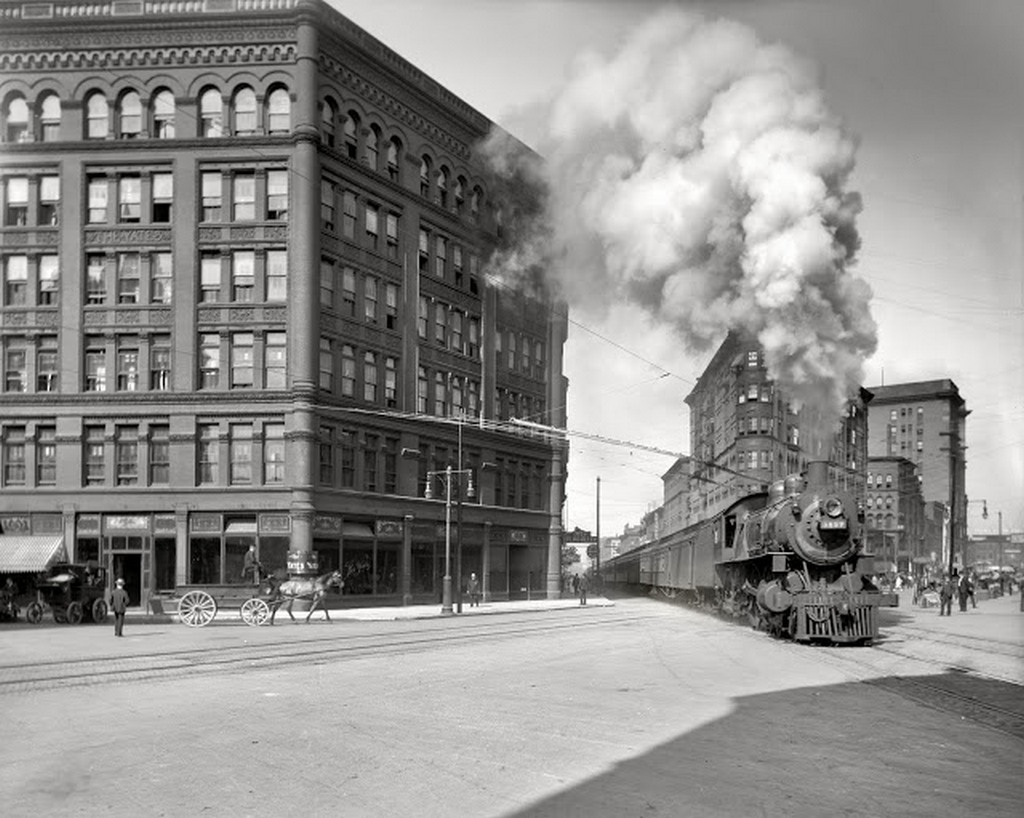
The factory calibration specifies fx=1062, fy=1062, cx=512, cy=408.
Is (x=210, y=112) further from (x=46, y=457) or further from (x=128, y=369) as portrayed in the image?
(x=46, y=457)

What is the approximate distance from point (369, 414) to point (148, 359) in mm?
8978

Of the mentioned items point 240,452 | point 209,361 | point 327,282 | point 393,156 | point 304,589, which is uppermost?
point 393,156

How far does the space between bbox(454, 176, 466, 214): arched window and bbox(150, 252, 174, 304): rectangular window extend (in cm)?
1522

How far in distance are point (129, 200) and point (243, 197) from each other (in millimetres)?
4437

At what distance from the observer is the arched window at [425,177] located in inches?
1933

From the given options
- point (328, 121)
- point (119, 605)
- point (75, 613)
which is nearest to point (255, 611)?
point (75, 613)

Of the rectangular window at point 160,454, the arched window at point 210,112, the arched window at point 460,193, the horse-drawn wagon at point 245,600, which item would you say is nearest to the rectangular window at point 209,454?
the rectangular window at point 160,454

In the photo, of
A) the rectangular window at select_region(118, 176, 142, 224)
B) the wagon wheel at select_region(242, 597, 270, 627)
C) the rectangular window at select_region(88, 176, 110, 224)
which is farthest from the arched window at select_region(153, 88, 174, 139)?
the wagon wheel at select_region(242, 597, 270, 627)

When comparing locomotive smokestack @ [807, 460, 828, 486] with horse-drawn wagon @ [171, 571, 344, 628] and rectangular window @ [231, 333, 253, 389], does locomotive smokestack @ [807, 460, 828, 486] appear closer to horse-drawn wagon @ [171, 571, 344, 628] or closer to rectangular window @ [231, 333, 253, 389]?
horse-drawn wagon @ [171, 571, 344, 628]

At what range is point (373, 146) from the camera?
151 feet

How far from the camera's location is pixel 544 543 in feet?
191

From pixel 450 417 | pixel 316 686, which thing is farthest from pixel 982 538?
pixel 316 686

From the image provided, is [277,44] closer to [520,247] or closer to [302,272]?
[302,272]

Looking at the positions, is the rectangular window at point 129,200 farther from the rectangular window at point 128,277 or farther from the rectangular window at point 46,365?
the rectangular window at point 46,365
